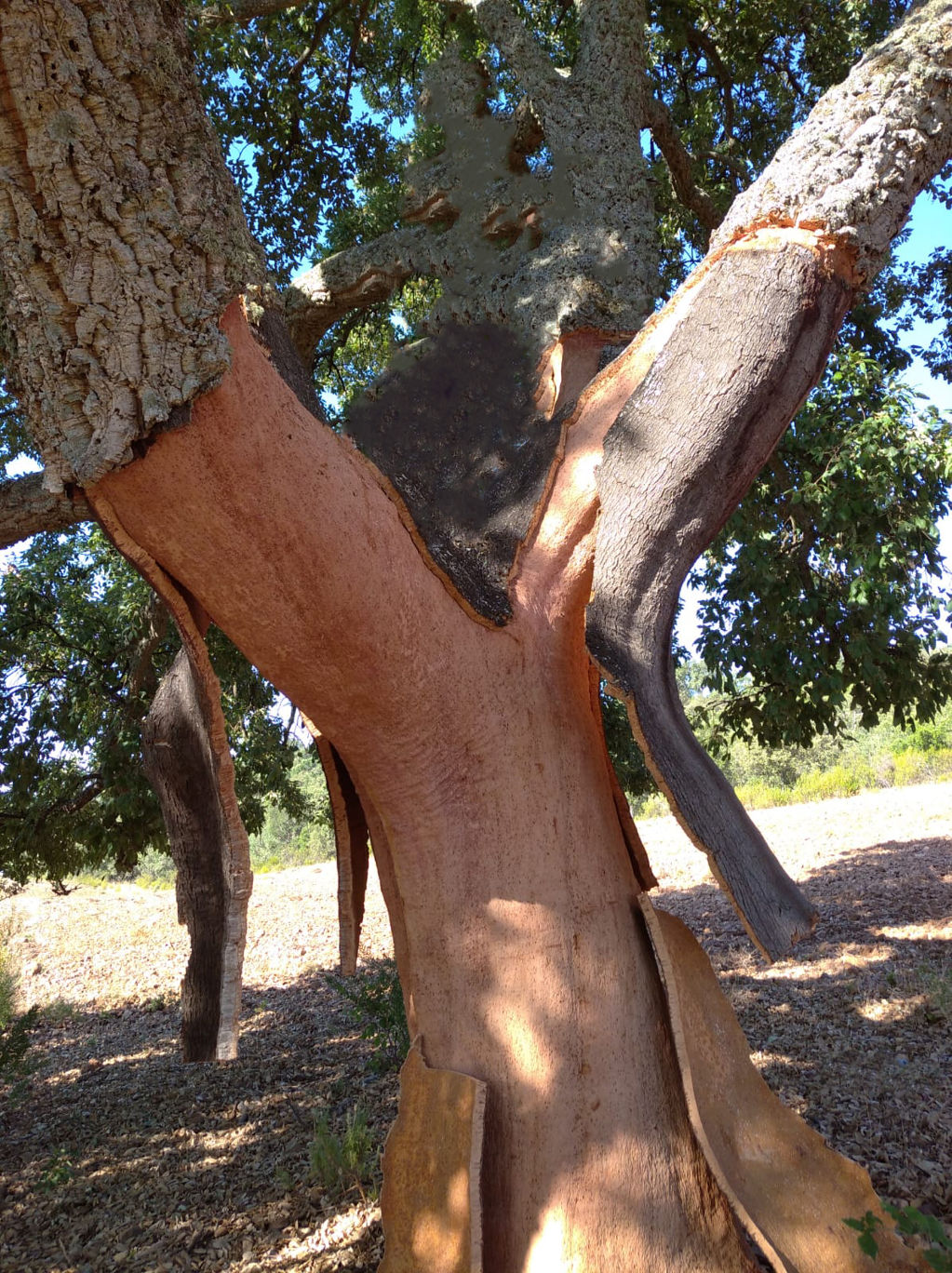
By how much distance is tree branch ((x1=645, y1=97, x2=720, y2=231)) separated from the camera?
4957 millimetres

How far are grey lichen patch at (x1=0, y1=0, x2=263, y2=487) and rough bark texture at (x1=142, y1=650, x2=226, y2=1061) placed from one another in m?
0.82

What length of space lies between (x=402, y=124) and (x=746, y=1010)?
7.11 meters

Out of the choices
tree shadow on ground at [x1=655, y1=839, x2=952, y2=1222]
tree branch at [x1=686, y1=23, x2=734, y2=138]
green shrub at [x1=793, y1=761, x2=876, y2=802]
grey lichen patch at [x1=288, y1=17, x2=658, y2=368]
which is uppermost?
tree branch at [x1=686, y1=23, x2=734, y2=138]

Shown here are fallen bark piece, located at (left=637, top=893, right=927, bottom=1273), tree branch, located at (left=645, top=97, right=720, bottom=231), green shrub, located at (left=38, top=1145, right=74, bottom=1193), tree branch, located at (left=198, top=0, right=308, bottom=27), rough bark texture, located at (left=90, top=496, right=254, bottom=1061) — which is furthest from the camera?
tree branch, located at (left=645, top=97, right=720, bottom=231)

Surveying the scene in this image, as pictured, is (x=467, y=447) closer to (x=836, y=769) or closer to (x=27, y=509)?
(x=27, y=509)

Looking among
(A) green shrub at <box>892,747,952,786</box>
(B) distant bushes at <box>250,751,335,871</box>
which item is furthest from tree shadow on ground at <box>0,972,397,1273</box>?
(A) green shrub at <box>892,747,952,786</box>

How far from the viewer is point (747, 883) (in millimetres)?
2094

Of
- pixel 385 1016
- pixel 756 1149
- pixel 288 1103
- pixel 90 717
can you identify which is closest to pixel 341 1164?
pixel 385 1016

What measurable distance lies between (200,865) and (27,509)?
4.14ft

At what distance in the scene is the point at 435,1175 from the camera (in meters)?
2.06

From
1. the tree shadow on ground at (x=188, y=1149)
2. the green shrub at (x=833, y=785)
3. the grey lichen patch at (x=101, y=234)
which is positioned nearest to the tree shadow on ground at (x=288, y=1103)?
the tree shadow on ground at (x=188, y=1149)

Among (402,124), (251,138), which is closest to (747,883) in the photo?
(251,138)

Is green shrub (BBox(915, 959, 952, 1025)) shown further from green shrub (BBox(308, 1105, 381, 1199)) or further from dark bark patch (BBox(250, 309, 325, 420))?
dark bark patch (BBox(250, 309, 325, 420))

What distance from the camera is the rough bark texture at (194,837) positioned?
2.36 metres
